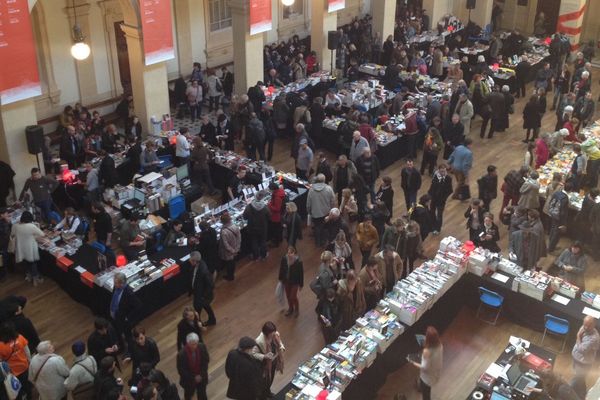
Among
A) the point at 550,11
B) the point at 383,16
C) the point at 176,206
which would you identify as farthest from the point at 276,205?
the point at 550,11

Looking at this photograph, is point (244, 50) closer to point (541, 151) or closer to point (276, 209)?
point (276, 209)

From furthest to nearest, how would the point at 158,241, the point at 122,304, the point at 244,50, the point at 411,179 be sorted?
1. the point at 244,50
2. the point at 411,179
3. the point at 158,241
4. the point at 122,304

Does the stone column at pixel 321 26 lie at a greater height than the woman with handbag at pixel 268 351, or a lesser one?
greater

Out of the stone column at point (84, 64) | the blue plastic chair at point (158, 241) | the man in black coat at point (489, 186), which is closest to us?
the blue plastic chair at point (158, 241)

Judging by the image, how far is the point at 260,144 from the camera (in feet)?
46.2

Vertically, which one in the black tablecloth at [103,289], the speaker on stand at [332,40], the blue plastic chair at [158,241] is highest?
the speaker on stand at [332,40]

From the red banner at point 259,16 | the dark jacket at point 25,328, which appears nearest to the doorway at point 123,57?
the red banner at point 259,16

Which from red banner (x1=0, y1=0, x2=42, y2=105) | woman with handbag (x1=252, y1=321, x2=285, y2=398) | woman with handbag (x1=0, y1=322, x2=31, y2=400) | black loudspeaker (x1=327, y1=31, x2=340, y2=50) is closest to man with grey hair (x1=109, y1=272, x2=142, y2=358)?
woman with handbag (x1=0, y1=322, x2=31, y2=400)

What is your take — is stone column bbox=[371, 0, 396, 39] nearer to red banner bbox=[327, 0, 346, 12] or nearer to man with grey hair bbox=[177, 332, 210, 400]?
red banner bbox=[327, 0, 346, 12]

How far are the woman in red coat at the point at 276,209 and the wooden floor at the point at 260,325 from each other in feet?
1.03

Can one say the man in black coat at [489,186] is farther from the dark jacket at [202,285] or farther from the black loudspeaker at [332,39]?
the black loudspeaker at [332,39]

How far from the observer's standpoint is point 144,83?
14.5 m

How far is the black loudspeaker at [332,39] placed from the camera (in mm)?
18516

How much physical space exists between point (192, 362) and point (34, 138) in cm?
634
